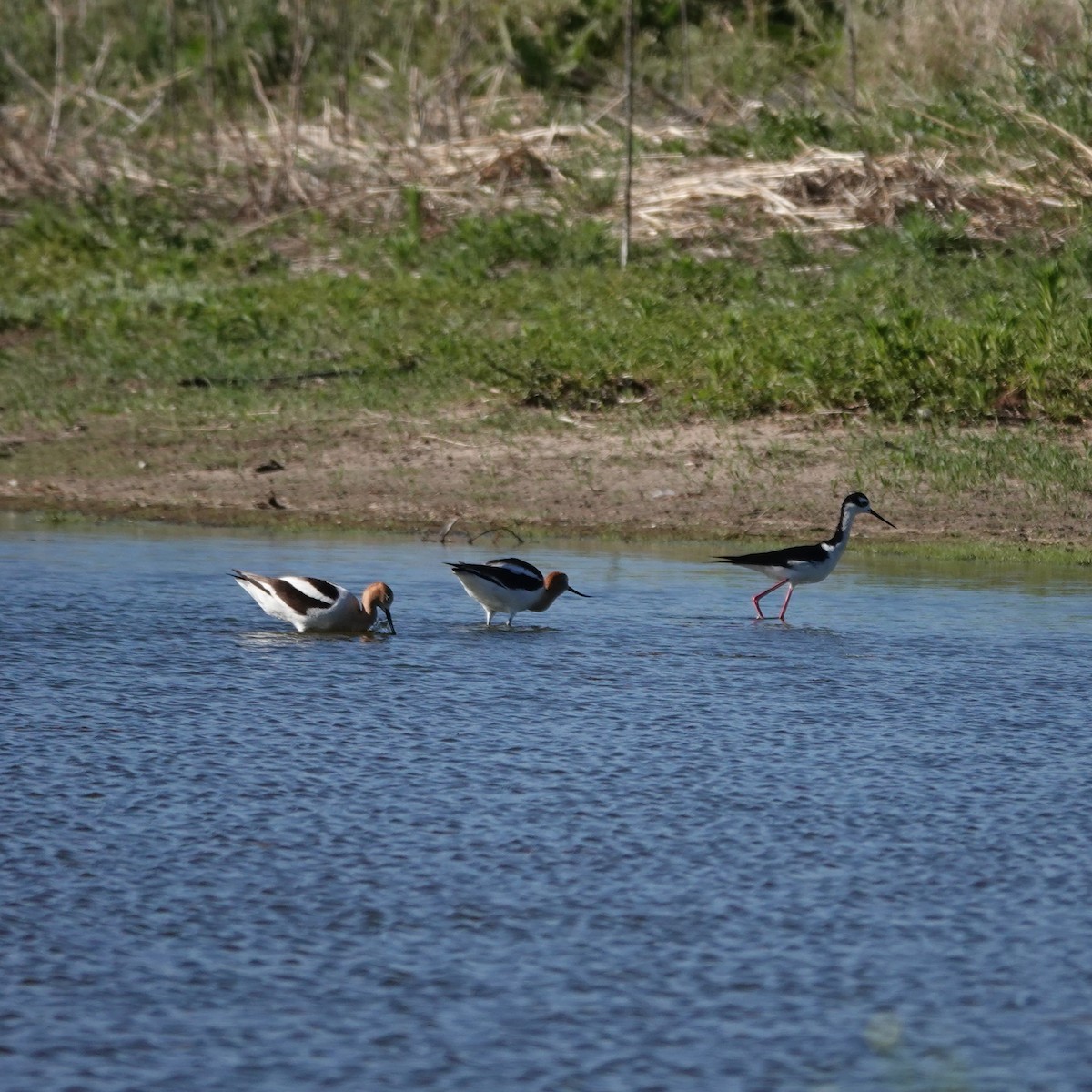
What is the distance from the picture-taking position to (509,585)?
10.5 m

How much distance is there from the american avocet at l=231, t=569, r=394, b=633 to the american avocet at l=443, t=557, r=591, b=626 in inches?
17.2

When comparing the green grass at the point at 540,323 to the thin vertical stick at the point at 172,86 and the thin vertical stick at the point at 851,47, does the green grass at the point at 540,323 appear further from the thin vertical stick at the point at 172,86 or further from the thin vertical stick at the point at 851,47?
the thin vertical stick at the point at 851,47

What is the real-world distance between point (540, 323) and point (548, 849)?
10.7 metres

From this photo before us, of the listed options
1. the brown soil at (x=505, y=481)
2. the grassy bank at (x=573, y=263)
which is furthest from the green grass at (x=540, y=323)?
the brown soil at (x=505, y=481)

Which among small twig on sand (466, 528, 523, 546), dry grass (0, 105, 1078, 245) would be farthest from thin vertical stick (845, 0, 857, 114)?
small twig on sand (466, 528, 523, 546)

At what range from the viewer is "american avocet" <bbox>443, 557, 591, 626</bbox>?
10.5m

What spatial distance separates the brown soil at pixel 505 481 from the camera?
532 inches

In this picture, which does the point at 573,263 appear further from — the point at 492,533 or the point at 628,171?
the point at 492,533

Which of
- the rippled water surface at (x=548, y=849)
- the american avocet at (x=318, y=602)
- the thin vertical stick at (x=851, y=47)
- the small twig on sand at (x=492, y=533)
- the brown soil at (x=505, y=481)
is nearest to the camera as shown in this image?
the rippled water surface at (x=548, y=849)

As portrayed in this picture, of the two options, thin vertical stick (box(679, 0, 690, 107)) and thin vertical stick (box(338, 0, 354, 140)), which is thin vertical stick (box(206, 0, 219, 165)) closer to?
thin vertical stick (box(338, 0, 354, 140))

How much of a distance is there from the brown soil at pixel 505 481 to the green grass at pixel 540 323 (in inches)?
19.0

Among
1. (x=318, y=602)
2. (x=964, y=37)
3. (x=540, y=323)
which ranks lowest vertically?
(x=318, y=602)

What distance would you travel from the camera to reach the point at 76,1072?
4559mm

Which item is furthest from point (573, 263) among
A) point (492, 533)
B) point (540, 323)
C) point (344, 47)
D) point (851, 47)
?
point (344, 47)
